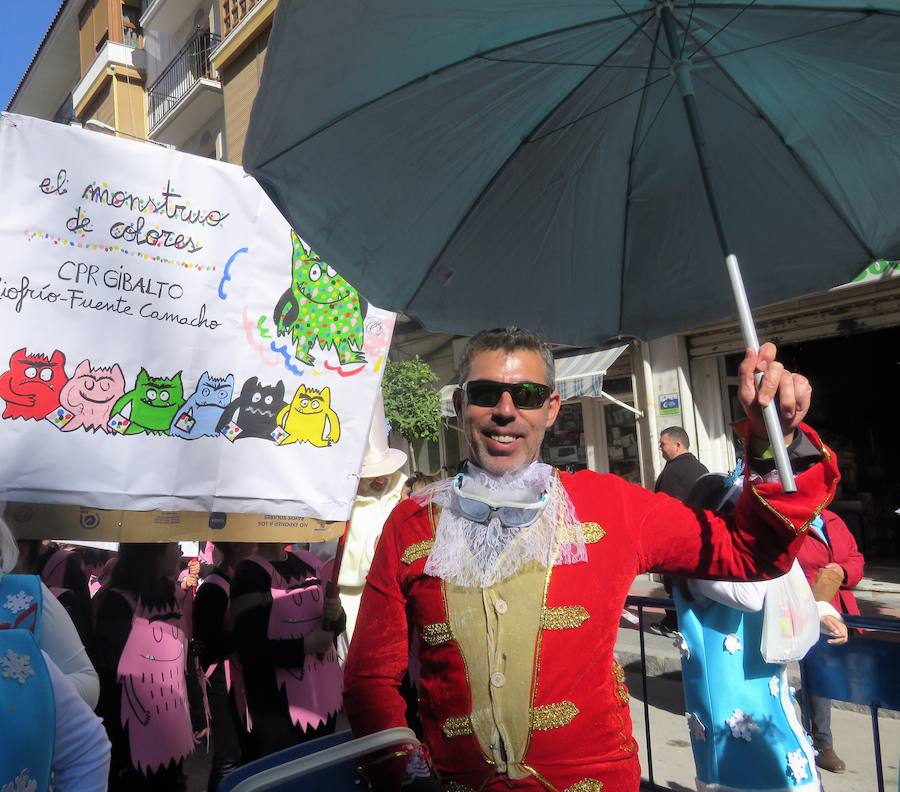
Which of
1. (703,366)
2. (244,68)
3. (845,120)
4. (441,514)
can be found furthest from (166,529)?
(244,68)

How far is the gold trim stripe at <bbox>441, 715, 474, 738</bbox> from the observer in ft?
6.07

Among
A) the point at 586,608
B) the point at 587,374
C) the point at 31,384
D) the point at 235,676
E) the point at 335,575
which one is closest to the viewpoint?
the point at 586,608

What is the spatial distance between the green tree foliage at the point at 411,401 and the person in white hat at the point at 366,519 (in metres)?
8.79

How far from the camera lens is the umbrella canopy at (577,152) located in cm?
224

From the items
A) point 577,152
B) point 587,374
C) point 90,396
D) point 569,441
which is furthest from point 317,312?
point 569,441

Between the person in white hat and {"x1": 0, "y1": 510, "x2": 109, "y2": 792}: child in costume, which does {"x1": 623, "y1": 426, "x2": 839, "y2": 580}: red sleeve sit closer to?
{"x1": 0, "y1": 510, "x2": 109, "y2": 792}: child in costume

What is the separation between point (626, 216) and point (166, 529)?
192 centimetres

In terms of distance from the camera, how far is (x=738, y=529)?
73.2 inches

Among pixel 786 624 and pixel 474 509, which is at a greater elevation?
pixel 474 509

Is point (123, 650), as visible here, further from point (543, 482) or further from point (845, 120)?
point (845, 120)

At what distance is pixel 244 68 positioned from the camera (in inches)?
704

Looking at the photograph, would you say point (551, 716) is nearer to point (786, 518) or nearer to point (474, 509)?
point (474, 509)

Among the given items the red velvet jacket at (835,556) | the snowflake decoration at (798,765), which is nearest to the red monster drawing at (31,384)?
the snowflake decoration at (798,765)

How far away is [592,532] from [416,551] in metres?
0.44
